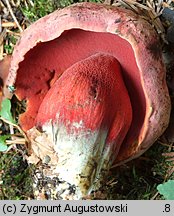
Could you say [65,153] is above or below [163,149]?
above

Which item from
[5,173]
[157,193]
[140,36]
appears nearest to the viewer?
[140,36]

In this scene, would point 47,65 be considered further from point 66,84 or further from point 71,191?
point 71,191

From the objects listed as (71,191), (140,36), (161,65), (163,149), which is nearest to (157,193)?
(163,149)

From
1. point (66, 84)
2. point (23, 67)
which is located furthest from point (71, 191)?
point (23, 67)

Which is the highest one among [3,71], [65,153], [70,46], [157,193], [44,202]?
[70,46]

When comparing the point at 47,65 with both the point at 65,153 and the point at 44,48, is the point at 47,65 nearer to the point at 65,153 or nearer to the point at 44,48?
the point at 44,48

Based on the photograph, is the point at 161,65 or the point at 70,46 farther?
the point at 70,46

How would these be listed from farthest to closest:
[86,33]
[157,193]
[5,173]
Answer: [5,173]
[157,193]
[86,33]
